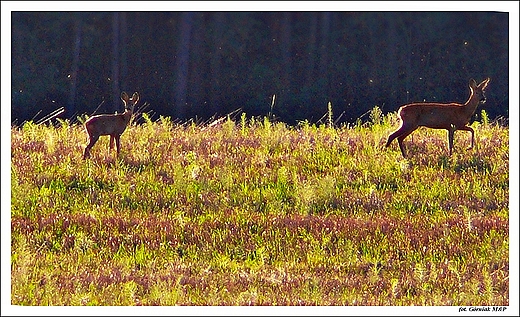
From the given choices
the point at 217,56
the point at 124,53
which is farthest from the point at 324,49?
the point at 124,53

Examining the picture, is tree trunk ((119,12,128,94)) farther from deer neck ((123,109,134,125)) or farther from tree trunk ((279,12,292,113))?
deer neck ((123,109,134,125))

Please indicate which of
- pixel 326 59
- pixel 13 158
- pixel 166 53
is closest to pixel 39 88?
pixel 166 53

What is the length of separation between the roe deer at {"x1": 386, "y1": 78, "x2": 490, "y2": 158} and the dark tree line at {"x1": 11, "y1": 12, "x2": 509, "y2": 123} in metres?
14.2

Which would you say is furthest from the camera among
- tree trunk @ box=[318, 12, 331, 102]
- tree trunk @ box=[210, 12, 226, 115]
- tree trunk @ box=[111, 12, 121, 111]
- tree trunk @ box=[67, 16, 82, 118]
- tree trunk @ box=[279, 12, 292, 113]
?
tree trunk @ box=[318, 12, 331, 102]

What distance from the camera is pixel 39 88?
89.9 ft

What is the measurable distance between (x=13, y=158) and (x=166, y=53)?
52.7ft

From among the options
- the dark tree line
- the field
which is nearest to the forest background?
the dark tree line

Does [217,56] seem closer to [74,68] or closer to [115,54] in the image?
[115,54]

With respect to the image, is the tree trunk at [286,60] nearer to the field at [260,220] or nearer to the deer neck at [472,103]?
the field at [260,220]

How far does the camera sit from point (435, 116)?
12.7m

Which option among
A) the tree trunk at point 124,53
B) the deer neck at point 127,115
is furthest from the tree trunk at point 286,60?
the deer neck at point 127,115

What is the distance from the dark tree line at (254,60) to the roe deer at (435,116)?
14.2 m

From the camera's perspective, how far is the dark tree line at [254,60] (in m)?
27.6

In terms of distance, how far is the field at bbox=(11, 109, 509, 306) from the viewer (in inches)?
337
